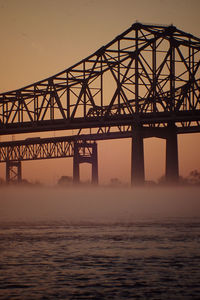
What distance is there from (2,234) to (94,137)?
64808 mm

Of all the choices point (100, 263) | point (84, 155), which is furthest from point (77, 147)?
point (100, 263)

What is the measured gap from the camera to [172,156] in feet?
268

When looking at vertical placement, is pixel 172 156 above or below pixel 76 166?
above

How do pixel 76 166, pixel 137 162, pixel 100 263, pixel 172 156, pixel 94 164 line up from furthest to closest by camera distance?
pixel 94 164 < pixel 76 166 < pixel 172 156 < pixel 137 162 < pixel 100 263

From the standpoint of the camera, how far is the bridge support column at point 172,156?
268 ft

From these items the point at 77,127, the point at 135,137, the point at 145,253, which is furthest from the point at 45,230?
the point at 77,127

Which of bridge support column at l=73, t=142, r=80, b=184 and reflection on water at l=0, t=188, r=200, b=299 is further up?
bridge support column at l=73, t=142, r=80, b=184

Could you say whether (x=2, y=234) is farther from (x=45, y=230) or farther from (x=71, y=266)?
(x=71, y=266)

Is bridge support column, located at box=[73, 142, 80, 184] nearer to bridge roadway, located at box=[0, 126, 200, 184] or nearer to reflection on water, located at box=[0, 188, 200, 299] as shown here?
bridge roadway, located at box=[0, 126, 200, 184]

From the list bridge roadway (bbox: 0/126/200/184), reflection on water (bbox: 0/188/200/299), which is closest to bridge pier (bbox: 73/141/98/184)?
bridge roadway (bbox: 0/126/200/184)

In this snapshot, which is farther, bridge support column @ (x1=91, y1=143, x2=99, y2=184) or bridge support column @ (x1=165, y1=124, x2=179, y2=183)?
bridge support column @ (x1=91, y1=143, x2=99, y2=184)

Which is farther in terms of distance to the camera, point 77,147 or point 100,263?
point 77,147

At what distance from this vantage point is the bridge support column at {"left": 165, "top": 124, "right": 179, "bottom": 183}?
81625 millimetres

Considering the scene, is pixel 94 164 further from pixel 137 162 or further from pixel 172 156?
pixel 137 162
